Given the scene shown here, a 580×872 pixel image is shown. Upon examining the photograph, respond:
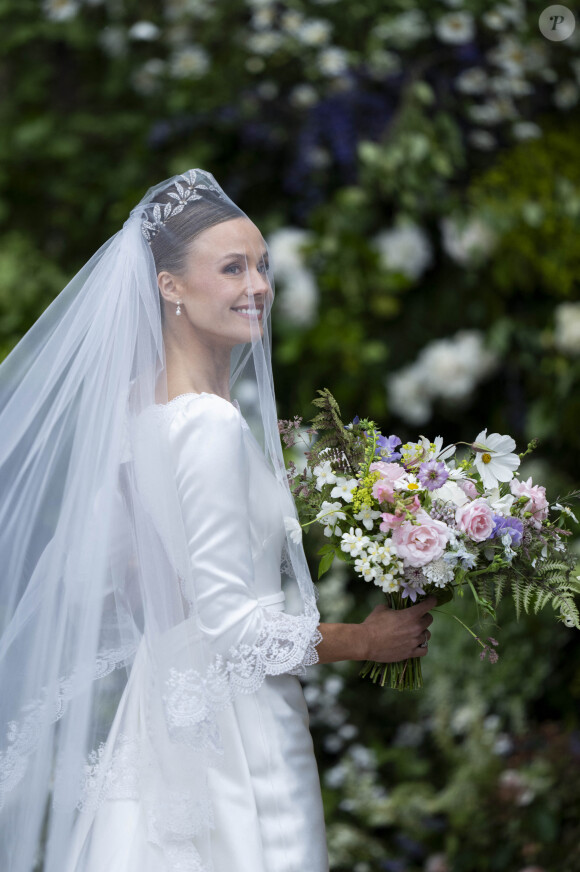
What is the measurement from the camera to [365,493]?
177 cm

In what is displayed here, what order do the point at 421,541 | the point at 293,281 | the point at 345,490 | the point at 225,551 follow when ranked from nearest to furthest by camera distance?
the point at 225,551, the point at 421,541, the point at 345,490, the point at 293,281

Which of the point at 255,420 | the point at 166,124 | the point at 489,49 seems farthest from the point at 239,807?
the point at 489,49

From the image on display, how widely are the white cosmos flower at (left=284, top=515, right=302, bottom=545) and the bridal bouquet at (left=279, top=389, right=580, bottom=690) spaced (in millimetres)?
86

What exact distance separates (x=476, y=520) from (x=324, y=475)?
30cm

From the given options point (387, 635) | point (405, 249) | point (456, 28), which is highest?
point (456, 28)

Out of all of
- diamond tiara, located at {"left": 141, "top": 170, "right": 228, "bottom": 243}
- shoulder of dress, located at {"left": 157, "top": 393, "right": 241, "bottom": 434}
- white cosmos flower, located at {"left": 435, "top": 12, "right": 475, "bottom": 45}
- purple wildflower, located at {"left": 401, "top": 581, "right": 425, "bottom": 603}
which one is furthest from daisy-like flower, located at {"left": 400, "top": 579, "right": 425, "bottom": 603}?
white cosmos flower, located at {"left": 435, "top": 12, "right": 475, "bottom": 45}

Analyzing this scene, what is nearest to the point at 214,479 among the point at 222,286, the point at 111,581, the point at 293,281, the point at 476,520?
the point at 111,581

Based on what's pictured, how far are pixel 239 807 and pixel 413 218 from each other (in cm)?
251

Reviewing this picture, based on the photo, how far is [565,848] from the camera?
3.39m

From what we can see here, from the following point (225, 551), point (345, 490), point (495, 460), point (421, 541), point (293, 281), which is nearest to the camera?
point (225, 551)

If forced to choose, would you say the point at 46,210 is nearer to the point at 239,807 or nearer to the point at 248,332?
the point at 248,332

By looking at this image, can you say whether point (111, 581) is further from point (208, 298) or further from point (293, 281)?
point (293, 281)

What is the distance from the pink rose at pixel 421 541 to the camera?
5.57 feet

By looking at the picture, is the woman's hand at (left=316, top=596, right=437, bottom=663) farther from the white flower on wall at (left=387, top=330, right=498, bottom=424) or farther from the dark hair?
the white flower on wall at (left=387, top=330, right=498, bottom=424)
